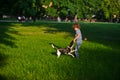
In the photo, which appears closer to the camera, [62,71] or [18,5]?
[62,71]

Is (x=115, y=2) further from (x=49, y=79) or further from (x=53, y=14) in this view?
(x=49, y=79)

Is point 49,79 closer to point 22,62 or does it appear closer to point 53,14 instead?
point 22,62

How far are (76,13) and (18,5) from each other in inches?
196

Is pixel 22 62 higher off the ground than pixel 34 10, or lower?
lower

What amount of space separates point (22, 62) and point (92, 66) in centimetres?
268

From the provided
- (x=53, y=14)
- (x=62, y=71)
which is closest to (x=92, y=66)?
(x=62, y=71)

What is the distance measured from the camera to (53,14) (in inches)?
831

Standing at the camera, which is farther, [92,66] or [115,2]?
[115,2]

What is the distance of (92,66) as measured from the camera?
14664 mm

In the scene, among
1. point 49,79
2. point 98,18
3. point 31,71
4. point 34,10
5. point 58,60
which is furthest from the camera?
point 98,18

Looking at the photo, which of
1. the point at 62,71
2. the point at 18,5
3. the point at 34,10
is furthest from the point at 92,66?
the point at 18,5

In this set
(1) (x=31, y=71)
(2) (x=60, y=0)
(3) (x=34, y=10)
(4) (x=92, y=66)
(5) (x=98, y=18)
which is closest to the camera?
(1) (x=31, y=71)

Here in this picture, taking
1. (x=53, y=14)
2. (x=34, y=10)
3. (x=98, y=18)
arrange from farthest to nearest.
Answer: (x=98, y=18), (x=34, y=10), (x=53, y=14)

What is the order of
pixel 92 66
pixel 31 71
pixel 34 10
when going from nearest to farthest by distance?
pixel 31 71
pixel 92 66
pixel 34 10
